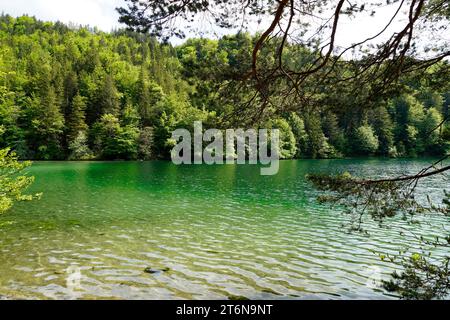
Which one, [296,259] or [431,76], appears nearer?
[431,76]

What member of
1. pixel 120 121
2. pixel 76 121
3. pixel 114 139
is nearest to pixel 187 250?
pixel 114 139

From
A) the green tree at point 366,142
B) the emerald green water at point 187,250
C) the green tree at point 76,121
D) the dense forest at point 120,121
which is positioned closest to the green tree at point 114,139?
the dense forest at point 120,121

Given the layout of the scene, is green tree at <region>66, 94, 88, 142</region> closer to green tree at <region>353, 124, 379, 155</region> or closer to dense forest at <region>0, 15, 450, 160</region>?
dense forest at <region>0, 15, 450, 160</region>

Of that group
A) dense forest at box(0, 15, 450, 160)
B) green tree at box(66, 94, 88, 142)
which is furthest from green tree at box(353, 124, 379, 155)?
green tree at box(66, 94, 88, 142)

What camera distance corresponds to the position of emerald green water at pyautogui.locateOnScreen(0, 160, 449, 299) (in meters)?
7.10

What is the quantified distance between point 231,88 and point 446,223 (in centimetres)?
1121

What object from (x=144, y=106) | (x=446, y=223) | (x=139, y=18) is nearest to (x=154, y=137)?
(x=144, y=106)

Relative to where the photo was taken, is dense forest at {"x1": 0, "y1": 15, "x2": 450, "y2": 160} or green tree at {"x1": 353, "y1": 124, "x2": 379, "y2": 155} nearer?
dense forest at {"x1": 0, "y1": 15, "x2": 450, "y2": 160}

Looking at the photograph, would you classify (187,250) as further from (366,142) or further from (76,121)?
(366,142)

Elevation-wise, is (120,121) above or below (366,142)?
above

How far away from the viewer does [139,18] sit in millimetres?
6102

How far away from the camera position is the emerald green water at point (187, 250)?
7098mm

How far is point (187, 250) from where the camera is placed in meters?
9.72
